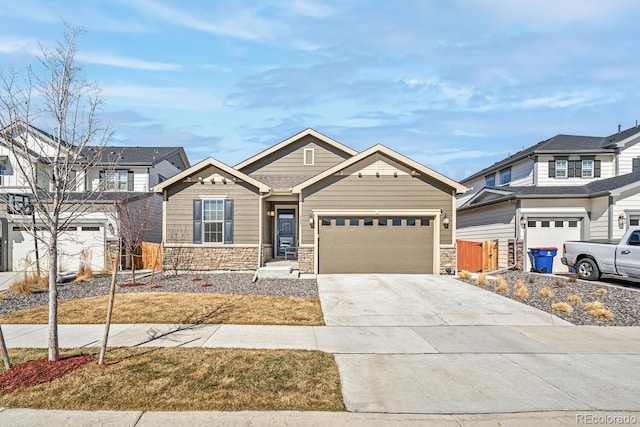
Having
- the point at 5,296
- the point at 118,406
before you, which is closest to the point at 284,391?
the point at 118,406

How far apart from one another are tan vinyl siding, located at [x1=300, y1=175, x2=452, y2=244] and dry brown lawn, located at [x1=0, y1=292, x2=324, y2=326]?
5.59 m

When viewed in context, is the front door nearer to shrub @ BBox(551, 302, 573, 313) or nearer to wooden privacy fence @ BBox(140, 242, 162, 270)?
wooden privacy fence @ BBox(140, 242, 162, 270)

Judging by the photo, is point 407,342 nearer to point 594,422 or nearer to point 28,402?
point 594,422

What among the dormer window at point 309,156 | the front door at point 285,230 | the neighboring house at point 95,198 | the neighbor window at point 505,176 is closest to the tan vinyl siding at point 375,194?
the front door at point 285,230

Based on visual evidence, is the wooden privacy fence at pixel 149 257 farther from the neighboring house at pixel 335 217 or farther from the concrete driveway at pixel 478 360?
the concrete driveway at pixel 478 360

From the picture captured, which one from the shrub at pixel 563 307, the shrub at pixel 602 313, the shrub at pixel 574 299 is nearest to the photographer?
the shrub at pixel 602 313

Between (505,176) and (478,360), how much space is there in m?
21.0

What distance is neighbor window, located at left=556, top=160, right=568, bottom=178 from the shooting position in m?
20.6

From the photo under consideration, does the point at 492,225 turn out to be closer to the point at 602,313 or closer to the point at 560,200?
the point at 560,200

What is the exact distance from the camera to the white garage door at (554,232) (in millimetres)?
16484

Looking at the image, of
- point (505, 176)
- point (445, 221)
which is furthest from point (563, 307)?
point (505, 176)

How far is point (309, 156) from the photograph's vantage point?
19.3m

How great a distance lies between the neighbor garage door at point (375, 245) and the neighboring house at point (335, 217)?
4 centimetres

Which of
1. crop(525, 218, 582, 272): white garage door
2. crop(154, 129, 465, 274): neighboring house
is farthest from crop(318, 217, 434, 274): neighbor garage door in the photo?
crop(525, 218, 582, 272): white garage door
